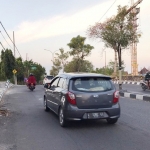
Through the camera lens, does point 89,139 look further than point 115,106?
No

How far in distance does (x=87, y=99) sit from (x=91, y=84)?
0.48 metres

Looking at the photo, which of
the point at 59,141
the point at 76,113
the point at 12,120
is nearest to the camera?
the point at 59,141

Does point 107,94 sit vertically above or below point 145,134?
above

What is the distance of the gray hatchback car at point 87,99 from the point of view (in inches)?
269

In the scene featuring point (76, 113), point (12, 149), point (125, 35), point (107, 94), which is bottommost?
point (12, 149)

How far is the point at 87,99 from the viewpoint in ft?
22.5

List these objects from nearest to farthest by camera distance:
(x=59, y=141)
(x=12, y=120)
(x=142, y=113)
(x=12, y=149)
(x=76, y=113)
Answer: (x=12, y=149), (x=59, y=141), (x=76, y=113), (x=12, y=120), (x=142, y=113)

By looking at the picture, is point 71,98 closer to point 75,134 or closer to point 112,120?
point 75,134

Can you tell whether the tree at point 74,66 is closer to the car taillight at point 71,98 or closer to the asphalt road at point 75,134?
the asphalt road at point 75,134

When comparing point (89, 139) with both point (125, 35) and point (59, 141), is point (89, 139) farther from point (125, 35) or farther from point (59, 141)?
point (125, 35)

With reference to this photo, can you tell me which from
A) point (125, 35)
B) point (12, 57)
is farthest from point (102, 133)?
point (12, 57)

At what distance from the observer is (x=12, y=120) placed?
842 cm

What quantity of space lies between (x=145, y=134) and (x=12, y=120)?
425cm

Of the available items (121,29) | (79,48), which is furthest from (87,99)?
(79,48)
